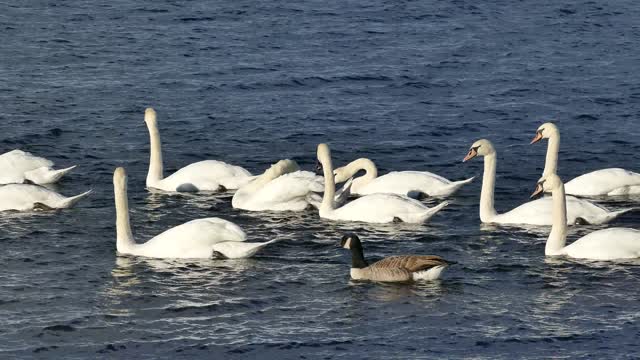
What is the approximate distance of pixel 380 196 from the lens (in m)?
27.1

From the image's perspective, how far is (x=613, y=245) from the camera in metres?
24.2

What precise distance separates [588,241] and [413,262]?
2960mm

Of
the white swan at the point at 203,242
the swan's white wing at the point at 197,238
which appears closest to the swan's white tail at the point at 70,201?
the white swan at the point at 203,242

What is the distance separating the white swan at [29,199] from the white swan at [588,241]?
321 inches

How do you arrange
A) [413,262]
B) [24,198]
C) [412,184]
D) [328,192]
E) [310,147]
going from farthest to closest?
1. [310,147]
2. [412,184]
3. [24,198]
4. [328,192]
5. [413,262]

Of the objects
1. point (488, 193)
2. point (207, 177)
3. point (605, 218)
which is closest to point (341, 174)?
Result: point (207, 177)

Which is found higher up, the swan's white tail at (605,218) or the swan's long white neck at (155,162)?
the swan's long white neck at (155,162)

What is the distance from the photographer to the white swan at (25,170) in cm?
2966

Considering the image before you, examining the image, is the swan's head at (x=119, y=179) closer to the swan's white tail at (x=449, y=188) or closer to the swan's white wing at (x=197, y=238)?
the swan's white wing at (x=197, y=238)

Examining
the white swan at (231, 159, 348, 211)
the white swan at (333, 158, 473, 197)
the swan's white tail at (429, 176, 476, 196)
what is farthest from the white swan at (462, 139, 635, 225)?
the white swan at (231, 159, 348, 211)

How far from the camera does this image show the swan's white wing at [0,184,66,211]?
1091 inches

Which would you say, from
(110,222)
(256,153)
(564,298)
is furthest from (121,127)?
(564,298)

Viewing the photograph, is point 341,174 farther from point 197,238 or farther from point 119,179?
point 197,238

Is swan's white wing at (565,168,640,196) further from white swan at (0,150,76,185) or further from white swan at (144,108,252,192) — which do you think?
white swan at (0,150,76,185)
